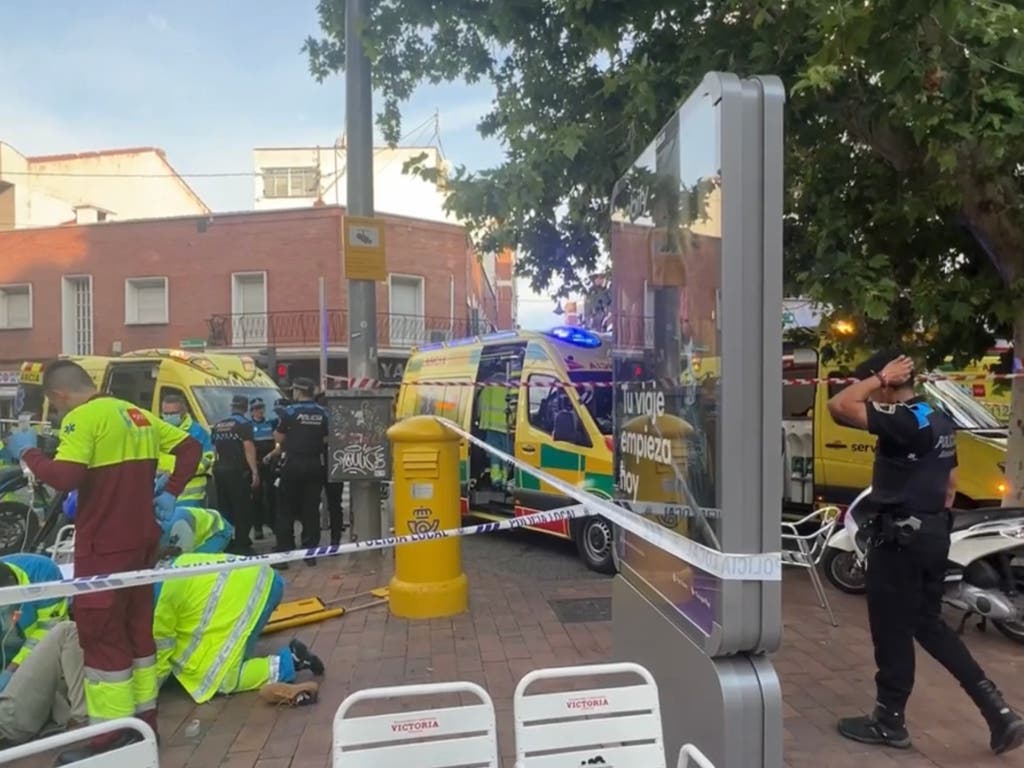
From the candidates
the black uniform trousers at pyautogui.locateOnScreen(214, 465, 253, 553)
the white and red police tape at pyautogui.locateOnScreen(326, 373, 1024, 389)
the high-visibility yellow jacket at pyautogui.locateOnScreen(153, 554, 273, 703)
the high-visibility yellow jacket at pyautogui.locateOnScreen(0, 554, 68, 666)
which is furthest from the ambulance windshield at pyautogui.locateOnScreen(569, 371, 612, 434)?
the high-visibility yellow jacket at pyautogui.locateOnScreen(0, 554, 68, 666)

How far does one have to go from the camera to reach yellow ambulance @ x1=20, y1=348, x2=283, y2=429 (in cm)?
1037

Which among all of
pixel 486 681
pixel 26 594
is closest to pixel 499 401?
pixel 486 681

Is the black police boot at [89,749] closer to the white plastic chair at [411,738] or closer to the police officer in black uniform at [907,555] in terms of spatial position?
the white plastic chair at [411,738]

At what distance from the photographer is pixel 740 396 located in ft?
8.00

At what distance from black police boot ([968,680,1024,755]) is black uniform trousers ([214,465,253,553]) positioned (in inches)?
264

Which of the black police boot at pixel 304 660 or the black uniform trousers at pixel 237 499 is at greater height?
the black uniform trousers at pixel 237 499

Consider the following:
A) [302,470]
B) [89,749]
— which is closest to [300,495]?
[302,470]

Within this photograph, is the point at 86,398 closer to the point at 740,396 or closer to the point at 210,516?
the point at 210,516

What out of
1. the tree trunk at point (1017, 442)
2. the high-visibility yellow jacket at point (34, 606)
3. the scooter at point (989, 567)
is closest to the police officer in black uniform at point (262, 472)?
the high-visibility yellow jacket at point (34, 606)

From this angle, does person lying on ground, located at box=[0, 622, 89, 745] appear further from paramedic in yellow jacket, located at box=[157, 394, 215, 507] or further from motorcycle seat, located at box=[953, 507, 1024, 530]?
motorcycle seat, located at box=[953, 507, 1024, 530]

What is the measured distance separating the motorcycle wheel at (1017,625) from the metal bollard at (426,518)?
3.71 m

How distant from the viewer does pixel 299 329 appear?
24.6 meters

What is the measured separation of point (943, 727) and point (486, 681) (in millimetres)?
2414

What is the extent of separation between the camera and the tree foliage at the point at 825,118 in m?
4.66
